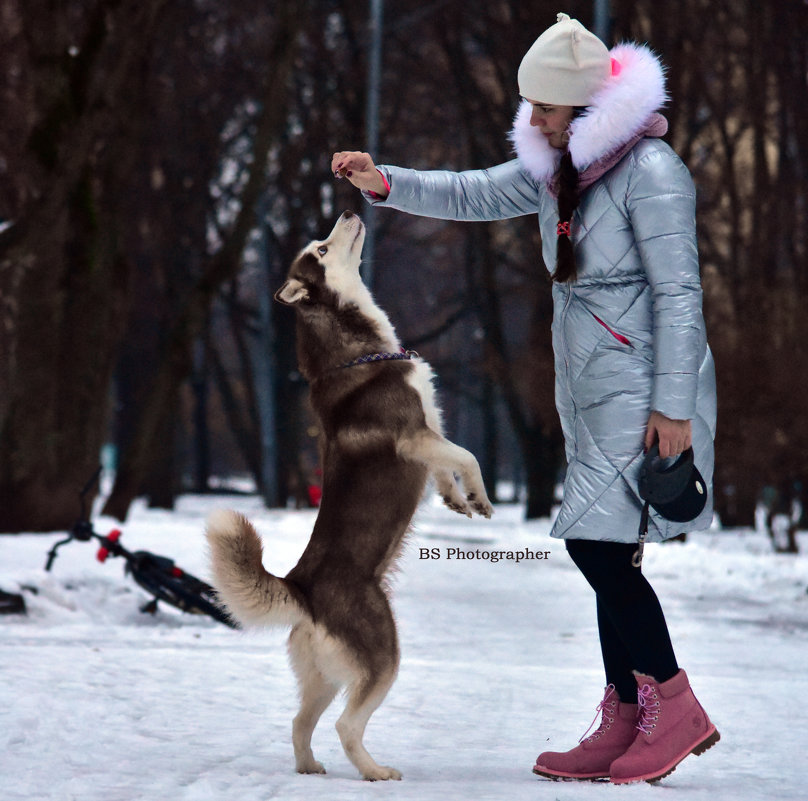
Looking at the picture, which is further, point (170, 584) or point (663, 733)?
point (170, 584)

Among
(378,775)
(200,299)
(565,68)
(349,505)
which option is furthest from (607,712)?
(200,299)

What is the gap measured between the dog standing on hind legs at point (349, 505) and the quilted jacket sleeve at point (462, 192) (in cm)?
50

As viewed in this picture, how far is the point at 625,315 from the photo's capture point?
4023 mm

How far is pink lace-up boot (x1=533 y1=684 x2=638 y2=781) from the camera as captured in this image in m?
4.17

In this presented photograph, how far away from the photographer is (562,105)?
4.06m

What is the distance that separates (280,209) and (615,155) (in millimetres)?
23951

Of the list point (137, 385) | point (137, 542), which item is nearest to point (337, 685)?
point (137, 542)

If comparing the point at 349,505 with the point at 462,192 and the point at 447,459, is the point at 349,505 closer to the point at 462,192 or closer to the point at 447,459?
the point at 447,459

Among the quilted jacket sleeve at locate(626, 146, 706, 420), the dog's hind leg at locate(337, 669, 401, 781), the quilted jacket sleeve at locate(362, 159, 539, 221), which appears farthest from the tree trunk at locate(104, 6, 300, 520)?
the quilted jacket sleeve at locate(626, 146, 706, 420)

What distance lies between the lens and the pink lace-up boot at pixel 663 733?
396cm

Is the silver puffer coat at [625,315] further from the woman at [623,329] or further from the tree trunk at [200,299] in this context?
the tree trunk at [200,299]

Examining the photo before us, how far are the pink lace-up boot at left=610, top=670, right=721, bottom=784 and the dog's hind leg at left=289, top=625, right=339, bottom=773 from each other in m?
1.00

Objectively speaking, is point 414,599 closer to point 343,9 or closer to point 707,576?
point 707,576

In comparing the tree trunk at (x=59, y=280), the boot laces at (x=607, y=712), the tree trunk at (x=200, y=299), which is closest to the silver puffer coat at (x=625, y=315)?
the boot laces at (x=607, y=712)
